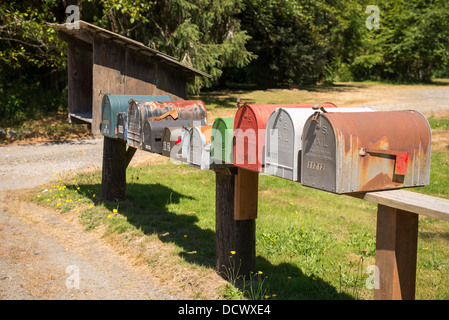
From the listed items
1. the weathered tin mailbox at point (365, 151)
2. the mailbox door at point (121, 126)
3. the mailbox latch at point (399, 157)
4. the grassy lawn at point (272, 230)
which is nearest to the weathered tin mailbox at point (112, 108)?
the mailbox door at point (121, 126)

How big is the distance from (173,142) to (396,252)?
2098mm

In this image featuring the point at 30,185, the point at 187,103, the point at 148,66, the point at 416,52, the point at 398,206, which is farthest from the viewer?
the point at 416,52

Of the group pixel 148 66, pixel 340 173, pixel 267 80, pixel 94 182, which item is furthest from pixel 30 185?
pixel 267 80

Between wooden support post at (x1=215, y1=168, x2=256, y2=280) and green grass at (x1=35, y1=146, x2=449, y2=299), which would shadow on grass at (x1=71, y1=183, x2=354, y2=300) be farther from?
wooden support post at (x1=215, y1=168, x2=256, y2=280)

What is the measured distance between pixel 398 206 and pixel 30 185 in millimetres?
6870

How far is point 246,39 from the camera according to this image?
59.4 ft

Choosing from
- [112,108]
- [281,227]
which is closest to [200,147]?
[112,108]

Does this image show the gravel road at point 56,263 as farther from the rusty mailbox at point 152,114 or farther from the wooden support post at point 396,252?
the wooden support post at point 396,252

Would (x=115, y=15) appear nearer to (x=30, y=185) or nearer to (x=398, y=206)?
(x=30, y=185)

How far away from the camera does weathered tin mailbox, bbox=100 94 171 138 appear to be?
5266mm

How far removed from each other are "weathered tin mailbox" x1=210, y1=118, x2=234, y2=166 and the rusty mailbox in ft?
3.29

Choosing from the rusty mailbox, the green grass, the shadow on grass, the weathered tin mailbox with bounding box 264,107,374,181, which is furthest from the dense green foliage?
the weathered tin mailbox with bounding box 264,107,374,181

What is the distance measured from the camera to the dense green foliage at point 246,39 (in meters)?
12.5

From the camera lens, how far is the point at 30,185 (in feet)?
26.0
